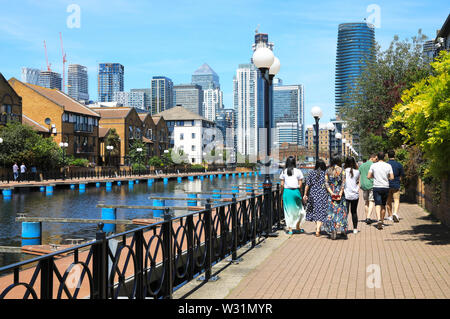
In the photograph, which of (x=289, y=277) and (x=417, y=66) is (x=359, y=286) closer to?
(x=289, y=277)

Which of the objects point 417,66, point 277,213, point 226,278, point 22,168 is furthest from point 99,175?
point 226,278

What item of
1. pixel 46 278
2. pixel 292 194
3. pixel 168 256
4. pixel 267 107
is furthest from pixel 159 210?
pixel 46 278

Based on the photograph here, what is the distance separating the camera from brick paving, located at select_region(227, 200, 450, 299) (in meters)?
6.05

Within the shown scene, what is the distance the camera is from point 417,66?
91.6 ft

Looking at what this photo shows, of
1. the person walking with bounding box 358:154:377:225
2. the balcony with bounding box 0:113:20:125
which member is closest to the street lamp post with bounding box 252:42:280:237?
the person walking with bounding box 358:154:377:225

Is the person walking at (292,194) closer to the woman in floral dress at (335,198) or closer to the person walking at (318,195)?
the person walking at (318,195)

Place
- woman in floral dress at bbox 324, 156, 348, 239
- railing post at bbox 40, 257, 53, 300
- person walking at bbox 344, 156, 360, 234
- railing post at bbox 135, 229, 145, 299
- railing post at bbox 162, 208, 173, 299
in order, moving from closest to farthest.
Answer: railing post at bbox 40, 257, 53, 300 < railing post at bbox 135, 229, 145, 299 < railing post at bbox 162, 208, 173, 299 < woman in floral dress at bbox 324, 156, 348, 239 < person walking at bbox 344, 156, 360, 234

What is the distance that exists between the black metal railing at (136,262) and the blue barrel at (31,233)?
7.73 meters

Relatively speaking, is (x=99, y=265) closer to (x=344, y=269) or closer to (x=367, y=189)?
(x=344, y=269)

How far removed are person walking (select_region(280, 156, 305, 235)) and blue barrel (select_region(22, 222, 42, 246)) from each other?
7.72 m

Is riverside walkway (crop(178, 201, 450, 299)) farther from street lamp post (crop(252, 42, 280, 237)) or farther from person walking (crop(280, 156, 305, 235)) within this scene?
street lamp post (crop(252, 42, 280, 237))

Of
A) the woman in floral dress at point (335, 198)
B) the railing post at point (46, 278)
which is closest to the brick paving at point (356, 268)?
the woman in floral dress at point (335, 198)

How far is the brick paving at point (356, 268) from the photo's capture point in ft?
19.9
